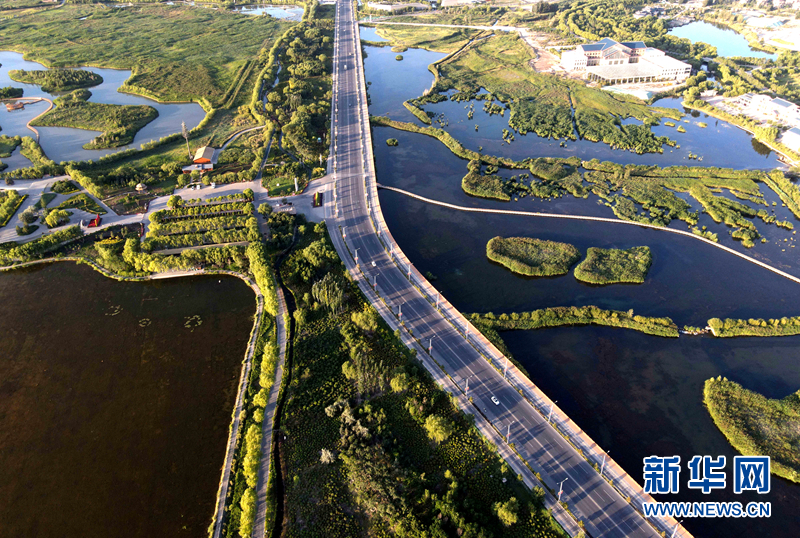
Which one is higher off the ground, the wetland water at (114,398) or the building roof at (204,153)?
the building roof at (204,153)

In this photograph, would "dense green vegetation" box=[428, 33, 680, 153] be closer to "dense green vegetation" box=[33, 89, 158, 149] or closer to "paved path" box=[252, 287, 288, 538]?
"paved path" box=[252, 287, 288, 538]

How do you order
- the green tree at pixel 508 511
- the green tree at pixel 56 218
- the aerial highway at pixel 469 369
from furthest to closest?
the green tree at pixel 56 218, the aerial highway at pixel 469 369, the green tree at pixel 508 511

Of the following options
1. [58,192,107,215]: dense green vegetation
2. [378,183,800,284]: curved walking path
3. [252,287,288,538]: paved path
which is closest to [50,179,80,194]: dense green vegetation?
[58,192,107,215]: dense green vegetation

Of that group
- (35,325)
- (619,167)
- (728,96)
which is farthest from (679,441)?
(728,96)

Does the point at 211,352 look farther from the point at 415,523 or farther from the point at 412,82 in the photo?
the point at 412,82

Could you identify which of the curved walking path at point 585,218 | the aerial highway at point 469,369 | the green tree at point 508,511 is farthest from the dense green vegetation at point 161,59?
the green tree at point 508,511

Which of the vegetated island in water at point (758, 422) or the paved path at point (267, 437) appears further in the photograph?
the vegetated island in water at point (758, 422)

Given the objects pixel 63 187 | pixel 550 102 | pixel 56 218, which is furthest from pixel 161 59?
pixel 550 102

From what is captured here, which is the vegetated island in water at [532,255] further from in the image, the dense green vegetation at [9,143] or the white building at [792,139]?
the dense green vegetation at [9,143]
